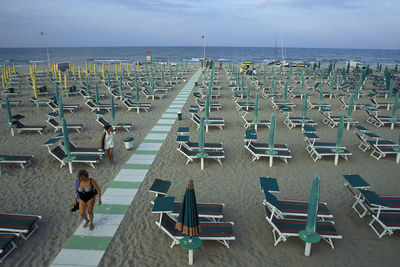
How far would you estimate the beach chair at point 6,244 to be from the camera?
4.57m

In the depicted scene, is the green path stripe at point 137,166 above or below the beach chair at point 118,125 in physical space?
below

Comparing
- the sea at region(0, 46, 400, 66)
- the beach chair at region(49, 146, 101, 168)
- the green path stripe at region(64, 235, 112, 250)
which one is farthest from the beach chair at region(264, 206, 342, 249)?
the sea at region(0, 46, 400, 66)

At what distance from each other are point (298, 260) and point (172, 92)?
1646 centimetres

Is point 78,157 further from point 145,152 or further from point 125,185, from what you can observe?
point 145,152

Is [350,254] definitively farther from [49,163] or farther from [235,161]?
[49,163]

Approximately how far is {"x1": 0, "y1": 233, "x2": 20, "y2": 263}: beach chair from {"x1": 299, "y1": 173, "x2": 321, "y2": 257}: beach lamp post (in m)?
4.66

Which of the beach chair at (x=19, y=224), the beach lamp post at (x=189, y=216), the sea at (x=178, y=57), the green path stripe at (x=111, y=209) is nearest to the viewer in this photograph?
the beach lamp post at (x=189, y=216)

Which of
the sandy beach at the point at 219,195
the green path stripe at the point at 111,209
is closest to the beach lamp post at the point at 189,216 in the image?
the sandy beach at the point at 219,195

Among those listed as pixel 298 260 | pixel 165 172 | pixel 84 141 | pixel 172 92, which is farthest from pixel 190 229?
pixel 172 92

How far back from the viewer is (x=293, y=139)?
34.6ft

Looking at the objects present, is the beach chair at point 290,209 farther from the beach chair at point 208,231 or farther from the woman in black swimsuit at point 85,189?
the woman in black swimsuit at point 85,189

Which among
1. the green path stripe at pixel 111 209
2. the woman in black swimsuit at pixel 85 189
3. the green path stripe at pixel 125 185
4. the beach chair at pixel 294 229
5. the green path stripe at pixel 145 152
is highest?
the woman in black swimsuit at pixel 85 189

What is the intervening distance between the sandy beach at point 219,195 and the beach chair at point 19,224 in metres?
0.15

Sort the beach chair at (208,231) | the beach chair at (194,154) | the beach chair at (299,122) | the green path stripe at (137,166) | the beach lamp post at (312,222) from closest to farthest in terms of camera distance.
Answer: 1. the beach lamp post at (312,222)
2. the beach chair at (208,231)
3. the green path stripe at (137,166)
4. the beach chair at (194,154)
5. the beach chair at (299,122)
